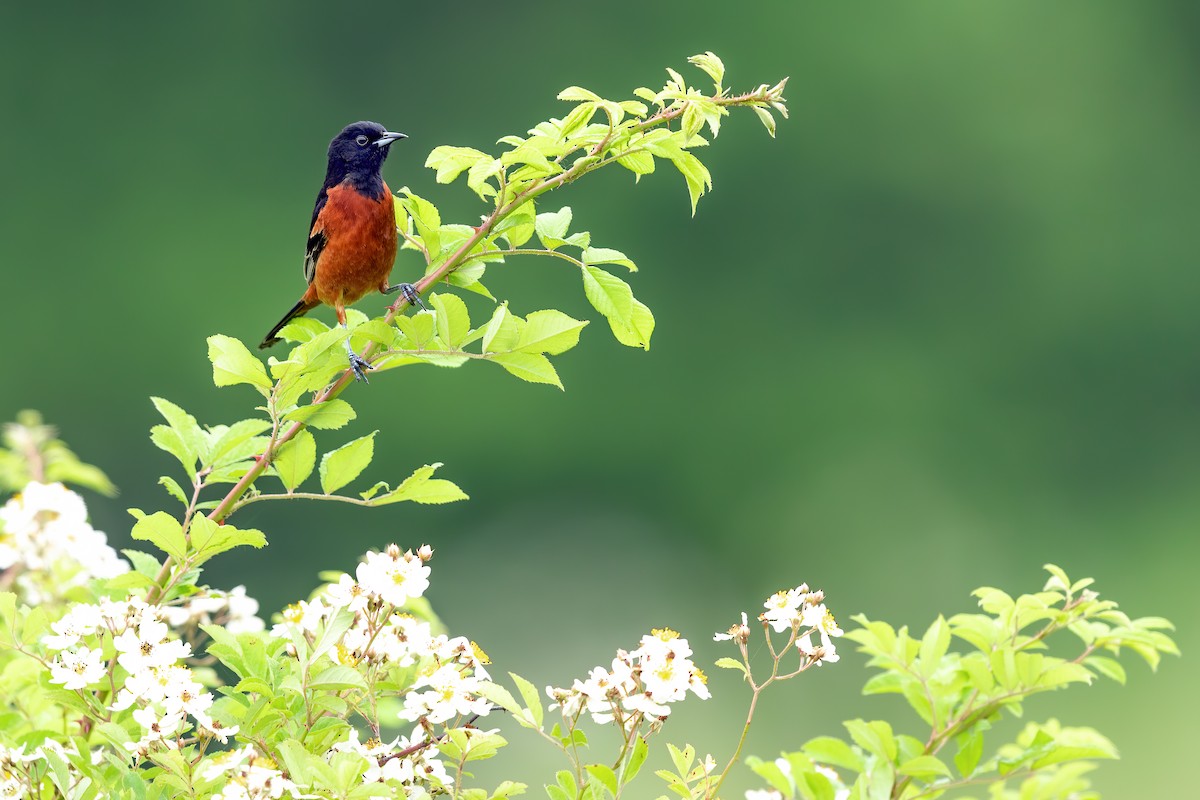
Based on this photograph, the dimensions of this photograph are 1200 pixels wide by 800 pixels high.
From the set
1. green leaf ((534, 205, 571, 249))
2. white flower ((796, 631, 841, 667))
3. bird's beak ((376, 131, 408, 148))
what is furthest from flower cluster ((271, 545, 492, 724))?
bird's beak ((376, 131, 408, 148))

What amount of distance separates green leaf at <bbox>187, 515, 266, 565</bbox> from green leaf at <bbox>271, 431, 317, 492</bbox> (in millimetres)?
110

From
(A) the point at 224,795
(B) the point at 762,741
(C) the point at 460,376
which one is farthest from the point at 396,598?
(C) the point at 460,376

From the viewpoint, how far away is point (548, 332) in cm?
165

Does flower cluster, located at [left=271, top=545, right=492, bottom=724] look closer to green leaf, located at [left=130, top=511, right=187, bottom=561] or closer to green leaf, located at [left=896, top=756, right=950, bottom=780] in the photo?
green leaf, located at [left=130, top=511, right=187, bottom=561]

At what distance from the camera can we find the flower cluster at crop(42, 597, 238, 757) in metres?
1.50

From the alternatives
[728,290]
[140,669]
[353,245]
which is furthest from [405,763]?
[728,290]

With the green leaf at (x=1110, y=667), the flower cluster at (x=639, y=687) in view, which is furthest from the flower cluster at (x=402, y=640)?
the green leaf at (x=1110, y=667)

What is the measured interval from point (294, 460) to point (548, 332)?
36 cm

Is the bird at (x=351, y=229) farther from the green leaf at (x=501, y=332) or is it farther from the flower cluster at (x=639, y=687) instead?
the flower cluster at (x=639, y=687)

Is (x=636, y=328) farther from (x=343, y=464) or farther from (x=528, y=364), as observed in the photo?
(x=343, y=464)

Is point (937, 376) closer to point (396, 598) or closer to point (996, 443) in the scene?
point (996, 443)

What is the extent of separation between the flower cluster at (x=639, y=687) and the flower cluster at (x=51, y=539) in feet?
3.27

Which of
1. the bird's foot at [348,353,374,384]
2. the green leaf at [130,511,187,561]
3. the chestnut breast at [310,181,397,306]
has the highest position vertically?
the chestnut breast at [310,181,397,306]

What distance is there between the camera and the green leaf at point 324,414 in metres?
1.67
